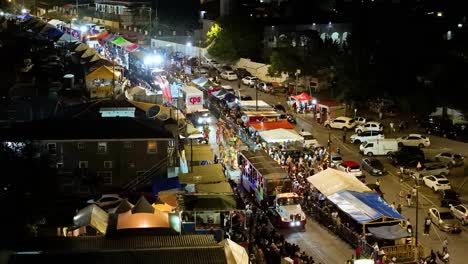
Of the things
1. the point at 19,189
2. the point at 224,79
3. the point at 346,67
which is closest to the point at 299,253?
the point at 19,189

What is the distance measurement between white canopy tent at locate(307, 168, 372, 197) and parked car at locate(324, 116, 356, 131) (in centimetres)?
1020

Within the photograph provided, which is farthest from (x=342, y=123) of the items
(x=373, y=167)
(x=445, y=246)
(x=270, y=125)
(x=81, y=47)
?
(x=81, y=47)

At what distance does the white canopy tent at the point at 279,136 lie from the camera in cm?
2694

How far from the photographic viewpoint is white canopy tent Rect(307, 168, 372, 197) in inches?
815

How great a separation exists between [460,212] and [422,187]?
Answer: 3.36 m

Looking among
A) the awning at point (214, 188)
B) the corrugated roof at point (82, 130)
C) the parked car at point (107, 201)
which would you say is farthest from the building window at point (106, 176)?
the awning at point (214, 188)

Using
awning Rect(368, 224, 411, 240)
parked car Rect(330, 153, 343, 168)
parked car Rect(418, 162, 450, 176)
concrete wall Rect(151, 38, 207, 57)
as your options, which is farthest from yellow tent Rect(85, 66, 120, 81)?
awning Rect(368, 224, 411, 240)

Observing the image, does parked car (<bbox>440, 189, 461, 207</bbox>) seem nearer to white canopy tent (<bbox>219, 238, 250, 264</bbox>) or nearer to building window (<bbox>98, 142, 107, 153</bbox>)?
white canopy tent (<bbox>219, 238, 250, 264</bbox>)

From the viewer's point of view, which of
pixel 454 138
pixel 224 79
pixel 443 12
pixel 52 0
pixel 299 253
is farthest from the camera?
pixel 52 0

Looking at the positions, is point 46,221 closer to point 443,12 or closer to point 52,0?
point 443,12

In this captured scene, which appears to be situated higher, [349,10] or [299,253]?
[349,10]

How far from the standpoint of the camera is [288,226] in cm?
1948

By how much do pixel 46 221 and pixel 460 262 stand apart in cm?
1180

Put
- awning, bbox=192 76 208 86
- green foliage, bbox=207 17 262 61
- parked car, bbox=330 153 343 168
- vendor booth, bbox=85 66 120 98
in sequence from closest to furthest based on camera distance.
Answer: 1. parked car, bbox=330 153 343 168
2. vendor booth, bbox=85 66 120 98
3. awning, bbox=192 76 208 86
4. green foliage, bbox=207 17 262 61
